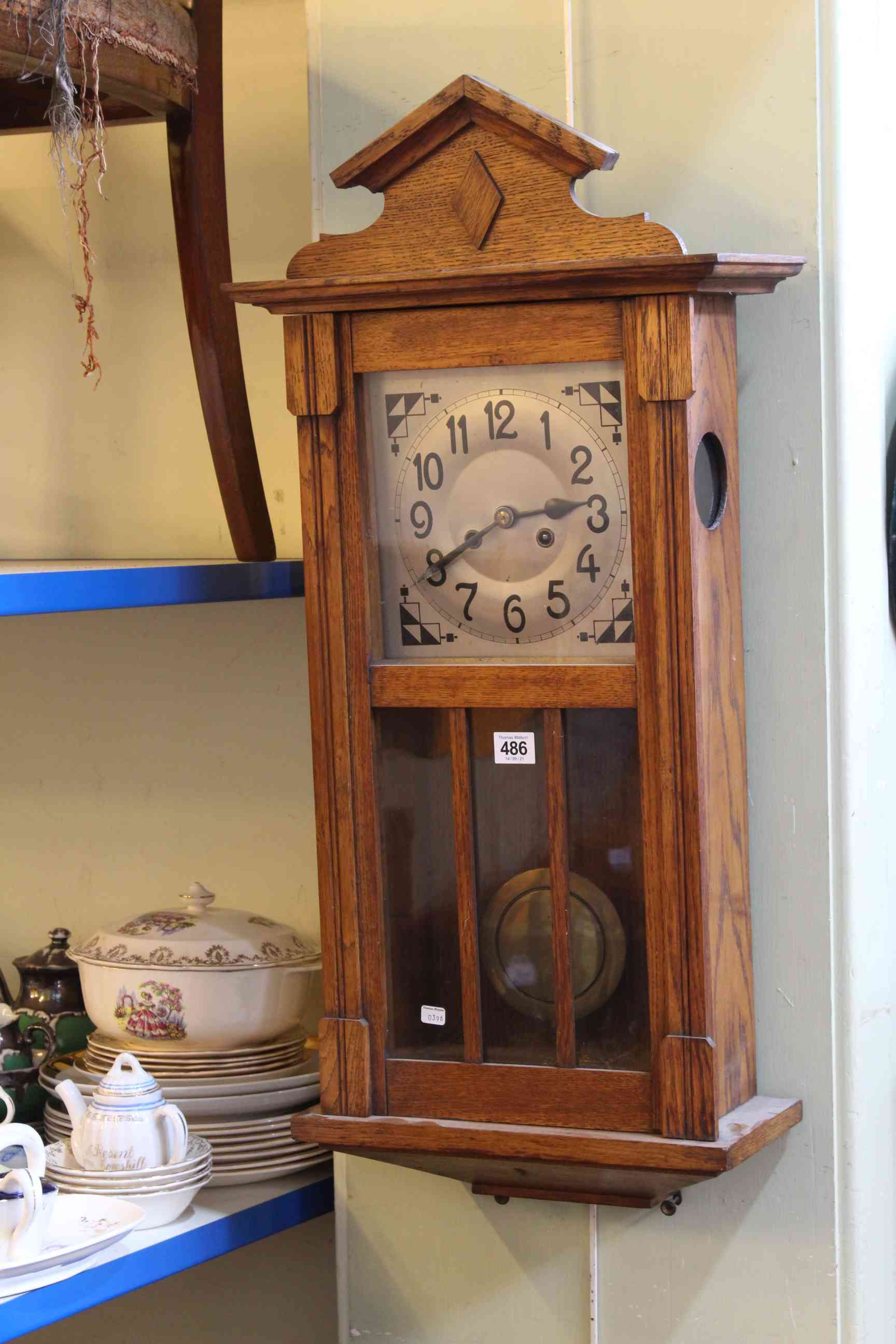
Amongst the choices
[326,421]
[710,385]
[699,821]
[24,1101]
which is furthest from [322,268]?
[24,1101]

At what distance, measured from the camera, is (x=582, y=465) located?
3.60 ft

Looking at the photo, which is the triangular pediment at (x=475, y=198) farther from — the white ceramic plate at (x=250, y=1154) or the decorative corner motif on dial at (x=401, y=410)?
the white ceramic plate at (x=250, y=1154)

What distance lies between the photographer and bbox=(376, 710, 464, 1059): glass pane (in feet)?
3.80

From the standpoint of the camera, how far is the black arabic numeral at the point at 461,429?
1.13m

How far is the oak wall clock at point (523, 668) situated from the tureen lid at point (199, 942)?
0.67ft

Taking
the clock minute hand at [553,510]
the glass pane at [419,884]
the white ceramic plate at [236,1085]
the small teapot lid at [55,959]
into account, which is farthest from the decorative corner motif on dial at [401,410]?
the small teapot lid at [55,959]

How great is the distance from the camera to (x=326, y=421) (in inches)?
45.3

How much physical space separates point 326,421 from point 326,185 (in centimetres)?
27

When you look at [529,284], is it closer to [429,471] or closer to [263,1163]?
[429,471]

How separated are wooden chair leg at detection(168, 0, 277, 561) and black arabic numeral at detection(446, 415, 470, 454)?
35 centimetres

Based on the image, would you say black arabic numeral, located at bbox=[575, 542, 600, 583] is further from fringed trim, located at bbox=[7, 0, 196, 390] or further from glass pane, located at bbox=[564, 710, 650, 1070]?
fringed trim, located at bbox=[7, 0, 196, 390]

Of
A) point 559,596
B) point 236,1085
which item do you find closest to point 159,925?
point 236,1085

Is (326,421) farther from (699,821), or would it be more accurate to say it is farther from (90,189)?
(90,189)

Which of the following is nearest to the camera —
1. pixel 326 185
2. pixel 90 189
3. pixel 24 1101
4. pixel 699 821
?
pixel 699 821
